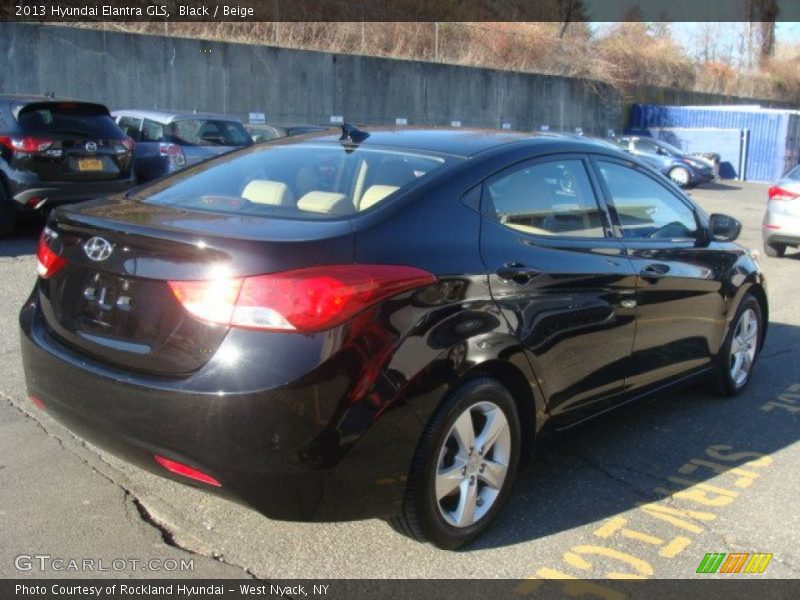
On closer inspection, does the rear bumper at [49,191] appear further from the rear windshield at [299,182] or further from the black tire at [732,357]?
the black tire at [732,357]

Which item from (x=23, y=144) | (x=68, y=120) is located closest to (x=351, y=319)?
(x=23, y=144)

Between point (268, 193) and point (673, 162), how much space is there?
24.4 m

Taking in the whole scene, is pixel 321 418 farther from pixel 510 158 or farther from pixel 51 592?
pixel 510 158

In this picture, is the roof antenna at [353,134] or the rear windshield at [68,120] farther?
the rear windshield at [68,120]

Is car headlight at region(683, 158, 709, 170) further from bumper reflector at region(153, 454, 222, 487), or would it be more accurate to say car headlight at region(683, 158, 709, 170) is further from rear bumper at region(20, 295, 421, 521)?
bumper reflector at region(153, 454, 222, 487)

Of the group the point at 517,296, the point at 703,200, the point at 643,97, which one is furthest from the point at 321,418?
the point at 643,97

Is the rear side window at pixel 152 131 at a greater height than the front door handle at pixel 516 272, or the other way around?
the rear side window at pixel 152 131

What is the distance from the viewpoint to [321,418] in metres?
2.75

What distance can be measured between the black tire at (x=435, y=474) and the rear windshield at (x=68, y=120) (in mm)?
7610

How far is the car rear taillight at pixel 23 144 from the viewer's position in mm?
9000

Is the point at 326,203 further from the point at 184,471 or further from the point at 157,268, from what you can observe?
the point at 184,471

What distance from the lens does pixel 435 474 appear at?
310 centimetres

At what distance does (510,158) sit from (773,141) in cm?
3103

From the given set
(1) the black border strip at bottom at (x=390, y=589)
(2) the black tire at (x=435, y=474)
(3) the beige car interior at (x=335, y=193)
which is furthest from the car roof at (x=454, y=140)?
(1) the black border strip at bottom at (x=390, y=589)
